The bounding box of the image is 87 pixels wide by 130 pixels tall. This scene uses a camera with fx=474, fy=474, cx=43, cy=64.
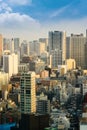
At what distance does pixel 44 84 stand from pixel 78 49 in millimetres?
5193

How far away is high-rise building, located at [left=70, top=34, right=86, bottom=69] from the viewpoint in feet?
47.5

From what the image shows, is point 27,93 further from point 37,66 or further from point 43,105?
point 37,66

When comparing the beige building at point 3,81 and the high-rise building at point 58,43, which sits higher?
the high-rise building at point 58,43

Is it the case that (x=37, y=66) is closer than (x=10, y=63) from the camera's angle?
No

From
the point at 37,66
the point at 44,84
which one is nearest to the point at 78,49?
the point at 37,66

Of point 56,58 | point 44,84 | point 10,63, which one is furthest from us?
point 56,58

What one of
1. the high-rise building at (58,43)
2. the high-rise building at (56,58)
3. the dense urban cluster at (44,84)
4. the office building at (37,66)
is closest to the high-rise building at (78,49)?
the dense urban cluster at (44,84)

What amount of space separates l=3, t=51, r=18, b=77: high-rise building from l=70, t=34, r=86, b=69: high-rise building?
2020mm

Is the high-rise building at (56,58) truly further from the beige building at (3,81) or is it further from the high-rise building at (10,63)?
the beige building at (3,81)

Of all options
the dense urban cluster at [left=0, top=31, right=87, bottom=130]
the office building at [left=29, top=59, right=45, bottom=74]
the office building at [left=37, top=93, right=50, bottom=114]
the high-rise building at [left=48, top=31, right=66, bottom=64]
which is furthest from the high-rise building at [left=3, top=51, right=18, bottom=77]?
the office building at [left=37, top=93, right=50, bottom=114]

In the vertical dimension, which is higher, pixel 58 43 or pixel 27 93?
pixel 58 43

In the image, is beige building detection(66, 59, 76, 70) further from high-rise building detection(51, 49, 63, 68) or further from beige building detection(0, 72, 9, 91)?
beige building detection(0, 72, 9, 91)

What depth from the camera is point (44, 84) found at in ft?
34.3

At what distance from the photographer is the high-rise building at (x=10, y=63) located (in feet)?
41.1
